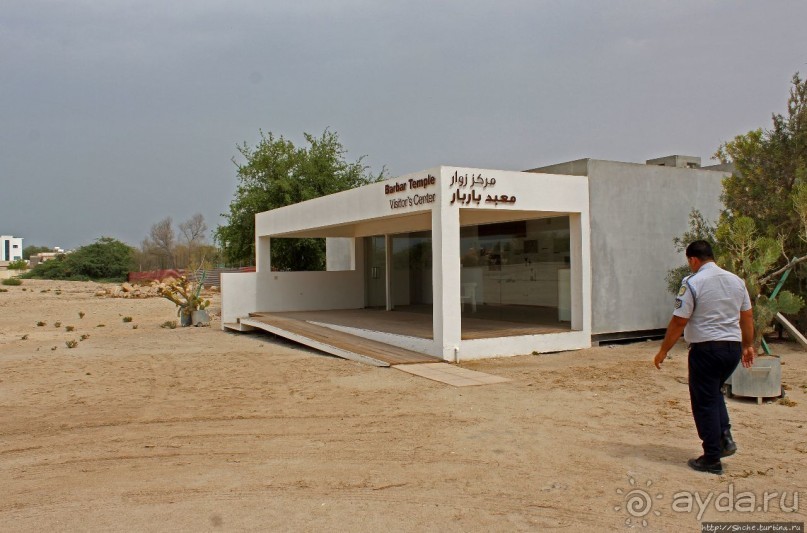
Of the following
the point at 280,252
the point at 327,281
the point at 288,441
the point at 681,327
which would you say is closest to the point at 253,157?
the point at 280,252

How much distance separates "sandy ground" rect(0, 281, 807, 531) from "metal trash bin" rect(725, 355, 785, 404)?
0.19 metres

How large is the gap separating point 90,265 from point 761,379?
60.1 m

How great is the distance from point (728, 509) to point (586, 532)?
3.60 ft

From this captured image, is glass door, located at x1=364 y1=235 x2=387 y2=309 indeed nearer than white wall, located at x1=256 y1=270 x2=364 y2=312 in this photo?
No

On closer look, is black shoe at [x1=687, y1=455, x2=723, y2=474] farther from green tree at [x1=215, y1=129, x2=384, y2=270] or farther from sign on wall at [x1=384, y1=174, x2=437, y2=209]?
green tree at [x1=215, y1=129, x2=384, y2=270]

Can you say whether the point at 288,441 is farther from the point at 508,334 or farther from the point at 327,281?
the point at 327,281

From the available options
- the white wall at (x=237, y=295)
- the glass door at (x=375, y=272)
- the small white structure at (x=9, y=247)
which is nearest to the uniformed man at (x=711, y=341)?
the glass door at (x=375, y=272)

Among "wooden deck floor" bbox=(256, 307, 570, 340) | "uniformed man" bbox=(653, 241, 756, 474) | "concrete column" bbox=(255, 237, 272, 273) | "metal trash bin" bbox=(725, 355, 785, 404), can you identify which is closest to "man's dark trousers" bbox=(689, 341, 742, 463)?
"uniformed man" bbox=(653, 241, 756, 474)

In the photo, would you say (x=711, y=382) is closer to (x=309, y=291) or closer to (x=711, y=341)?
(x=711, y=341)

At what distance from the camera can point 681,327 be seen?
210 inches

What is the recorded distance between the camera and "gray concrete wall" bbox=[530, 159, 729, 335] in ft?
44.5

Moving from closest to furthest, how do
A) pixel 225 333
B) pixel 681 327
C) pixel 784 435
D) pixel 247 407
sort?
1. pixel 681 327
2. pixel 784 435
3. pixel 247 407
4. pixel 225 333

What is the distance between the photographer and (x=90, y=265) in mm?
58875

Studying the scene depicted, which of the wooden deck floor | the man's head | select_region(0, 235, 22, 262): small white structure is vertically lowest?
the wooden deck floor
